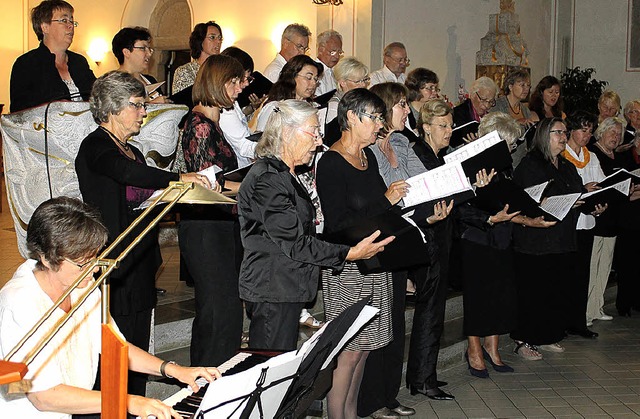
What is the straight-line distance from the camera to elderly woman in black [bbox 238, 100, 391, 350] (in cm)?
354

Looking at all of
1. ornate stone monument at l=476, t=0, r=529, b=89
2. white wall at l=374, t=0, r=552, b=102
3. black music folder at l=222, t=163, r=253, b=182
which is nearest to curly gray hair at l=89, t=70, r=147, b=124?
black music folder at l=222, t=163, r=253, b=182

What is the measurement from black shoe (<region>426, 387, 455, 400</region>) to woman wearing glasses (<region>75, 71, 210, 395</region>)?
7.02ft

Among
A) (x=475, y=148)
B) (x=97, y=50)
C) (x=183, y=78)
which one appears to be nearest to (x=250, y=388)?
(x=475, y=148)

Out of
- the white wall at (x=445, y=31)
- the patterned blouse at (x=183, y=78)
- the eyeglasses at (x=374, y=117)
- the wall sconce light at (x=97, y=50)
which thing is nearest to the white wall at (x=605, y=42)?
the white wall at (x=445, y=31)

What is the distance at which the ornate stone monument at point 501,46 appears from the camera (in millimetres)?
11477

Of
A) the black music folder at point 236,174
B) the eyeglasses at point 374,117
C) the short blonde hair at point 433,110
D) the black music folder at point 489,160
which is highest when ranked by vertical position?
the short blonde hair at point 433,110

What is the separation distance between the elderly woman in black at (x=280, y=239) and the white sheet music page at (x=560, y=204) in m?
2.67

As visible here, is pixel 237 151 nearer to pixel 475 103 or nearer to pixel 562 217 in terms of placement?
pixel 562 217

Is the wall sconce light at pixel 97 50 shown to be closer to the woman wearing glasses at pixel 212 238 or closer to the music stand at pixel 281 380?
the woman wearing glasses at pixel 212 238

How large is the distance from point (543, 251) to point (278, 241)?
3.23m

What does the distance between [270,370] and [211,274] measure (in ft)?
6.45

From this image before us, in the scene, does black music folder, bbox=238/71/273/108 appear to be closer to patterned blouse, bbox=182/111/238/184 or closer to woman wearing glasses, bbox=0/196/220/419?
patterned blouse, bbox=182/111/238/184

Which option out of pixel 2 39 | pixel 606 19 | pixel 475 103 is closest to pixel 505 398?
pixel 475 103

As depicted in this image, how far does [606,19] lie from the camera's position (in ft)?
43.7
